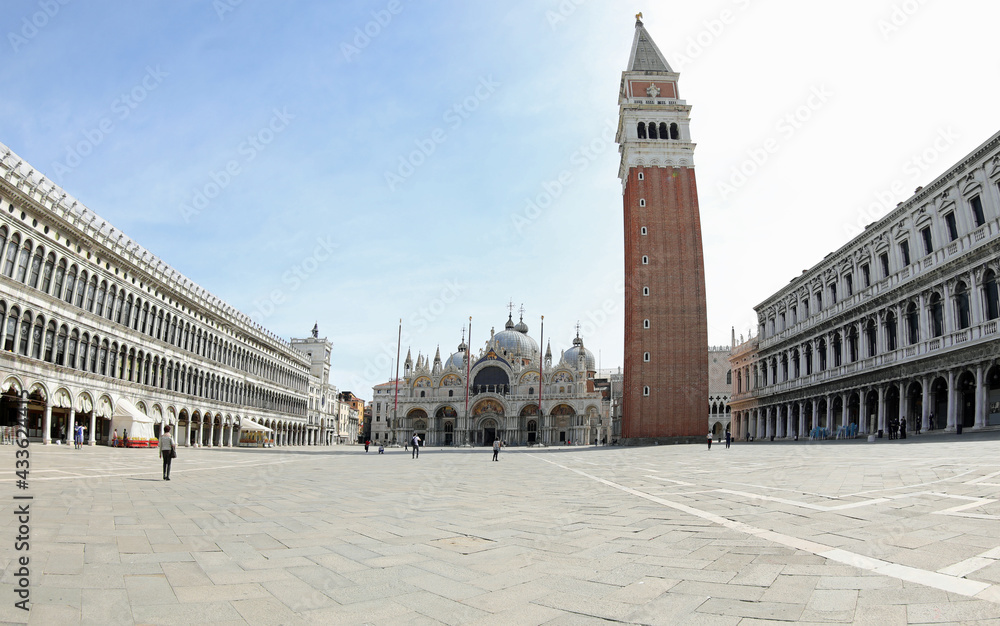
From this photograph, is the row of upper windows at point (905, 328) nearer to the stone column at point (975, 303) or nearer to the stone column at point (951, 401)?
the stone column at point (975, 303)

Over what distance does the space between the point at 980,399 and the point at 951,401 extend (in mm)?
1967

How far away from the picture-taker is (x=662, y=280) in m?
51.8

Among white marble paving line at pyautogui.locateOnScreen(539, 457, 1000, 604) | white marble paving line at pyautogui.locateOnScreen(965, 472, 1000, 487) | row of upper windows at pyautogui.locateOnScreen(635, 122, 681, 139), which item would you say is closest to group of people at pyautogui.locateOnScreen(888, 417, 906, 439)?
white marble paving line at pyautogui.locateOnScreen(965, 472, 1000, 487)

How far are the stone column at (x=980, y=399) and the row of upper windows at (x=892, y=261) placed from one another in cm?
646

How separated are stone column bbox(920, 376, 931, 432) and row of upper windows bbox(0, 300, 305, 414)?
43294 millimetres

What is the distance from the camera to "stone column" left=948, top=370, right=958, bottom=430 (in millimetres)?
27281

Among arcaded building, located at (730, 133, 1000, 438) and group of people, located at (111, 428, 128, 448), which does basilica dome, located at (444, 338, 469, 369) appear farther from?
group of people, located at (111, 428, 128, 448)

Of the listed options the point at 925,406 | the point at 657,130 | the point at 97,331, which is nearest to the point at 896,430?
the point at 925,406

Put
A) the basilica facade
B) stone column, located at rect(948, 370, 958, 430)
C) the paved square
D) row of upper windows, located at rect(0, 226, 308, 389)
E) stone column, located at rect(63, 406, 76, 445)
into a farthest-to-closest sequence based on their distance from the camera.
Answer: the basilica facade, stone column, located at rect(63, 406, 76, 445), row of upper windows, located at rect(0, 226, 308, 389), stone column, located at rect(948, 370, 958, 430), the paved square

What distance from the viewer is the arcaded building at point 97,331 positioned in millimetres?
28766

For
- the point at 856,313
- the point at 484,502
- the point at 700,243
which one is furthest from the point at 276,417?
the point at 484,502

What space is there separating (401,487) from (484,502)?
373cm

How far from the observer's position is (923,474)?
1115 cm

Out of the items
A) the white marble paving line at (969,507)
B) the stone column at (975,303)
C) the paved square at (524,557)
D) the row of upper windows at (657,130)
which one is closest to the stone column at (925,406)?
the stone column at (975,303)
